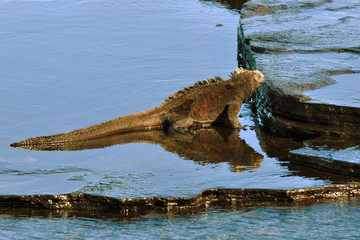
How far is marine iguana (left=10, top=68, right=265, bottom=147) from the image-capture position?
309 inches

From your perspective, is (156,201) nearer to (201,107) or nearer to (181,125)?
(181,125)

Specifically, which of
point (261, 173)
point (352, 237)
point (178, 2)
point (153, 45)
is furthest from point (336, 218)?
point (178, 2)

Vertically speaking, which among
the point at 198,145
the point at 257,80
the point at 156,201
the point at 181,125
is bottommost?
the point at 156,201

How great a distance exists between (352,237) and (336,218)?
37cm

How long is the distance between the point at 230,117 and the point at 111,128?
1584mm

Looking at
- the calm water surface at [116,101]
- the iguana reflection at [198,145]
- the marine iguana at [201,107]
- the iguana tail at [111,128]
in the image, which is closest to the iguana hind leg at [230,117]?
the marine iguana at [201,107]

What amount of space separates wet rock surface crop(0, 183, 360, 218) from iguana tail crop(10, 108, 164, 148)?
1.59 meters

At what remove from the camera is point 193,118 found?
8.15 metres

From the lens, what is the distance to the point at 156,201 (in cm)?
541

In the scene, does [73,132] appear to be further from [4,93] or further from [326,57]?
[326,57]

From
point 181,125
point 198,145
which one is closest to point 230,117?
point 181,125

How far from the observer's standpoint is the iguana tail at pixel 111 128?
275 inches

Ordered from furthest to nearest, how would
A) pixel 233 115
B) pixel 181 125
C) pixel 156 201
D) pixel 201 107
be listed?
pixel 201 107
pixel 233 115
pixel 181 125
pixel 156 201

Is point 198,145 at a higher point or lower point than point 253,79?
lower
